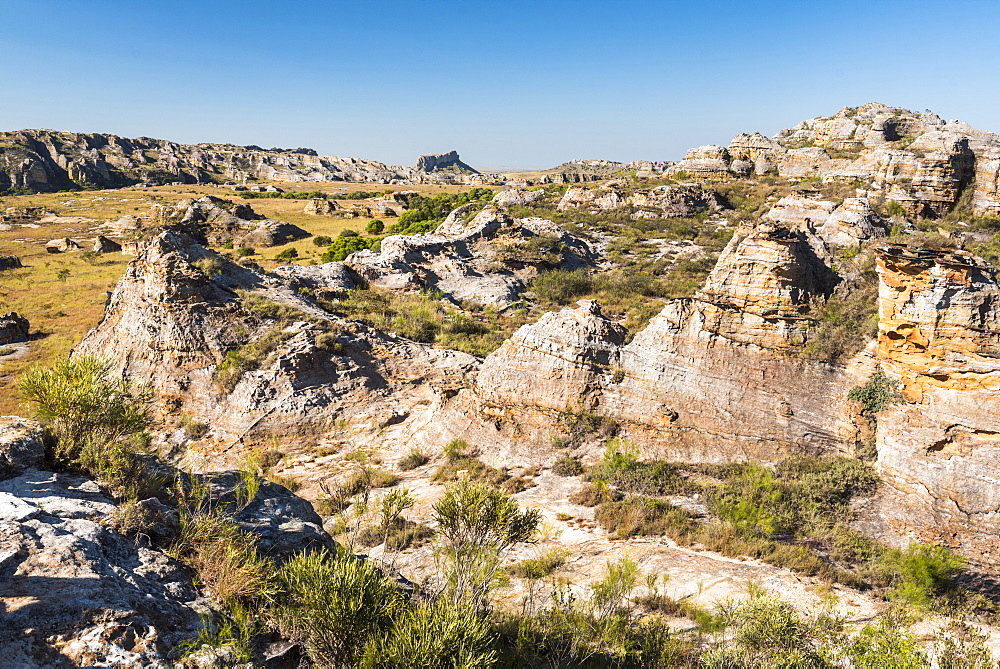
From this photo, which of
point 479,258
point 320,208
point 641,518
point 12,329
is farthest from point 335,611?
point 320,208

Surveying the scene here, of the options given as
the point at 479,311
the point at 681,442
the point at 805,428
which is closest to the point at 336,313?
the point at 479,311

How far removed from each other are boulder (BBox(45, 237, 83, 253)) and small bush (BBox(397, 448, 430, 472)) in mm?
45437

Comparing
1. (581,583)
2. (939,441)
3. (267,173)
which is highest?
(267,173)

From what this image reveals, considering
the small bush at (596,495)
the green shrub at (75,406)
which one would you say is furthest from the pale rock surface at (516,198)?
the green shrub at (75,406)

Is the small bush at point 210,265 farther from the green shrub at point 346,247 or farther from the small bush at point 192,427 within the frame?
the green shrub at point 346,247

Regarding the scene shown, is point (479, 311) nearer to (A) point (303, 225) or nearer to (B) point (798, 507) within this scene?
(B) point (798, 507)

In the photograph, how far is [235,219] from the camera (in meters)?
44.4

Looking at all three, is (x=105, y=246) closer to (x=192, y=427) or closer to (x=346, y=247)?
(x=346, y=247)

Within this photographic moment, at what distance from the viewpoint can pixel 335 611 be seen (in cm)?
420

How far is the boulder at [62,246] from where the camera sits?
39631mm

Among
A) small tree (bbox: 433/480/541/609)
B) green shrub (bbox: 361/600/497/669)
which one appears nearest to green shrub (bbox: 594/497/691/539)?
small tree (bbox: 433/480/541/609)

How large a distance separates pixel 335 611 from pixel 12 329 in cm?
2487

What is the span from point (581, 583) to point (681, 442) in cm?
486

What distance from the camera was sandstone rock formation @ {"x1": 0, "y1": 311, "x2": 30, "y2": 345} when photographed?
1922 cm
